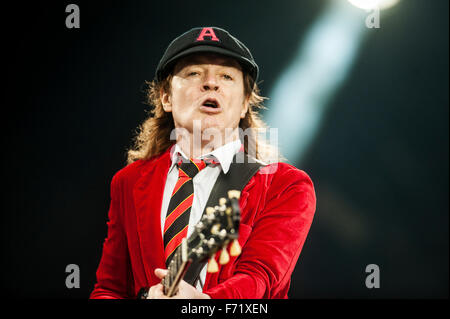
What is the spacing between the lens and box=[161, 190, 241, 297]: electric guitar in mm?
908

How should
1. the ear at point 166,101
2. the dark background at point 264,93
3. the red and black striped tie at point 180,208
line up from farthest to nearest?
the dark background at point 264,93 → the ear at point 166,101 → the red and black striped tie at point 180,208

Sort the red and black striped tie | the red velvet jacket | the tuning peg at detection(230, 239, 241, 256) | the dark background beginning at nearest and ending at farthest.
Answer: the tuning peg at detection(230, 239, 241, 256) < the red velvet jacket < the red and black striped tie < the dark background

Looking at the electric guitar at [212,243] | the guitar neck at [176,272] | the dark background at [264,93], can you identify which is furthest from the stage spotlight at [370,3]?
the guitar neck at [176,272]

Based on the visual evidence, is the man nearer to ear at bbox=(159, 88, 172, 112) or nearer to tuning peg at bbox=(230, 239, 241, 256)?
ear at bbox=(159, 88, 172, 112)

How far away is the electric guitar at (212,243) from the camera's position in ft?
2.98

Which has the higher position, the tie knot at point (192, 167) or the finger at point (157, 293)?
the tie knot at point (192, 167)

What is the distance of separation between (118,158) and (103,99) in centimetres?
41

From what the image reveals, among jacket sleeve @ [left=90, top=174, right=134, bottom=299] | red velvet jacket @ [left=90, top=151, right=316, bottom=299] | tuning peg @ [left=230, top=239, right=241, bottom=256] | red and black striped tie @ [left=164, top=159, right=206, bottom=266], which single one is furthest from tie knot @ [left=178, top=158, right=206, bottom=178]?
tuning peg @ [left=230, top=239, right=241, bottom=256]

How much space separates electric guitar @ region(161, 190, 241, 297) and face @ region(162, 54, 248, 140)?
0.56m

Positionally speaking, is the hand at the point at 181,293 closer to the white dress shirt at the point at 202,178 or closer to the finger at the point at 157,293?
the finger at the point at 157,293

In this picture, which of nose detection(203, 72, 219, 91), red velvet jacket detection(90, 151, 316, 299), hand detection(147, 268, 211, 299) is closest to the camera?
hand detection(147, 268, 211, 299)

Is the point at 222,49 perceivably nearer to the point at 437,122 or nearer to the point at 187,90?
the point at 187,90

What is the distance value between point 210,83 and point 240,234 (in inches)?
24.0

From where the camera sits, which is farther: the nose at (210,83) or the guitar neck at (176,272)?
the nose at (210,83)
